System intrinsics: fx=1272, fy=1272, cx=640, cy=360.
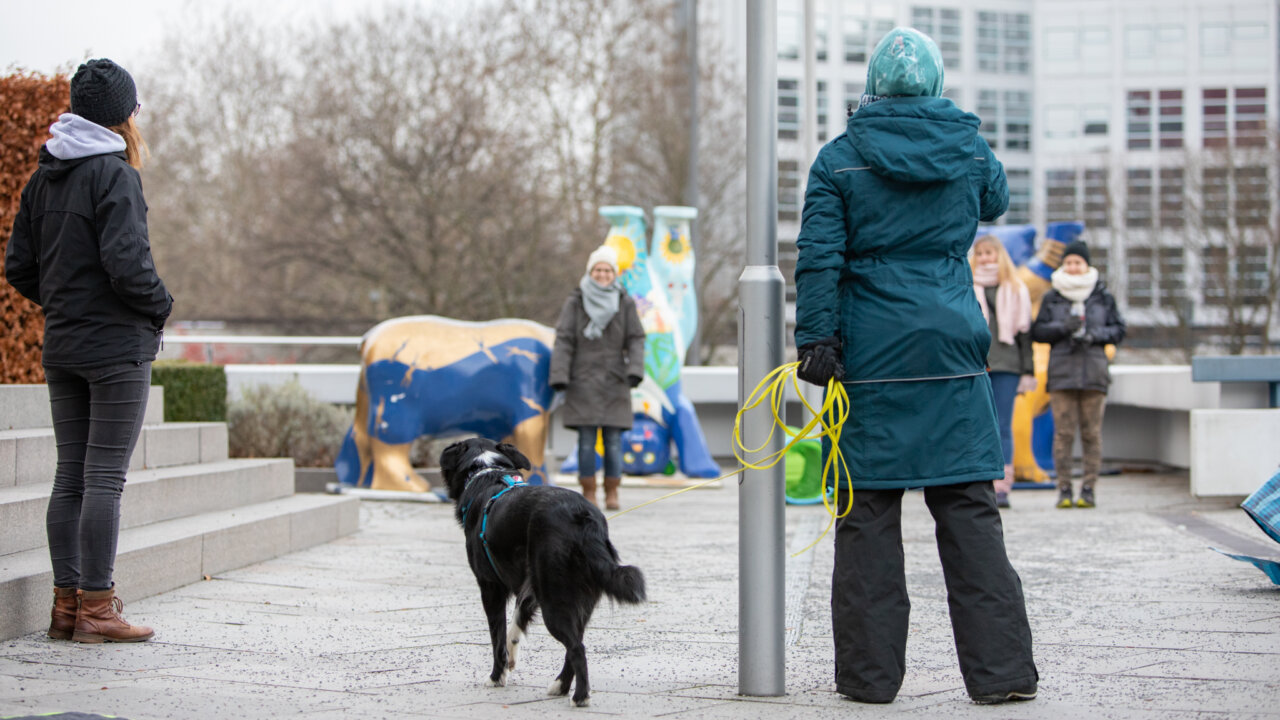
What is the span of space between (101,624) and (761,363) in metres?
2.64

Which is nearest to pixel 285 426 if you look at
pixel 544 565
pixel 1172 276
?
pixel 544 565

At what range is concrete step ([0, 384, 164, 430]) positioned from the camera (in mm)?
6250

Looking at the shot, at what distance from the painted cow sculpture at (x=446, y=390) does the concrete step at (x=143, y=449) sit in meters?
2.06

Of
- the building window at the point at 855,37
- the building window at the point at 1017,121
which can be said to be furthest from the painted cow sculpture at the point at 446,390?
the building window at the point at 1017,121

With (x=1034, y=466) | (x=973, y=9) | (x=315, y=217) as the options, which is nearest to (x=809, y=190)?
(x=1034, y=466)

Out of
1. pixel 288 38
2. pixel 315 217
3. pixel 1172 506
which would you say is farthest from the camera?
pixel 288 38

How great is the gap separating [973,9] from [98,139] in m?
60.9

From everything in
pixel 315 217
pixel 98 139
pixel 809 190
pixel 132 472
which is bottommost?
pixel 132 472

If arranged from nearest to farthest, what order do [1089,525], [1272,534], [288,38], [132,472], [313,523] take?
[1272,534]
[132,472]
[313,523]
[1089,525]
[288,38]

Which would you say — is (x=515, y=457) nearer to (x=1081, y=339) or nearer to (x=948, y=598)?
(x=948, y=598)

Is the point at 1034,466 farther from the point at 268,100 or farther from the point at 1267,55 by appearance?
the point at 1267,55

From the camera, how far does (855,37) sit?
56.7m

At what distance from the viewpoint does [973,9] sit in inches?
2392

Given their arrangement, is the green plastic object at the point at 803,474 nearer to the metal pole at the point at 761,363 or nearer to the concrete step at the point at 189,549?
the concrete step at the point at 189,549
